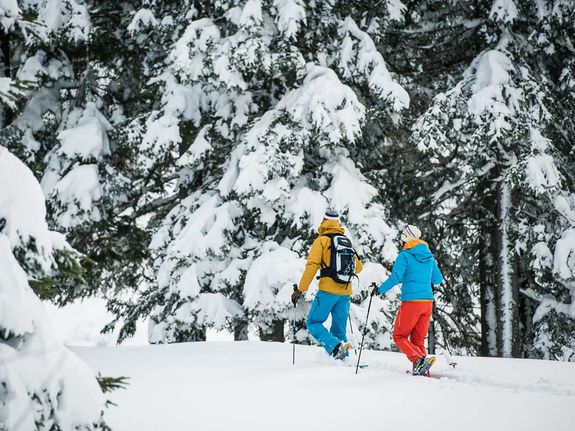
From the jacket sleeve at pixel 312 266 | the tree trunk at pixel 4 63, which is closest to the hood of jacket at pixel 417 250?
the jacket sleeve at pixel 312 266

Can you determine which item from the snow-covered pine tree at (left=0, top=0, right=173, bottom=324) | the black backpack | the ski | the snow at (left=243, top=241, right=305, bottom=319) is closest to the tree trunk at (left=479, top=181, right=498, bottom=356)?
the snow at (left=243, top=241, right=305, bottom=319)

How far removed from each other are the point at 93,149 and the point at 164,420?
7.36 metres

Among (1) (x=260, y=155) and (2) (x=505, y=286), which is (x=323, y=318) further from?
(2) (x=505, y=286)

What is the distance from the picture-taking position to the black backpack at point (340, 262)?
706 cm

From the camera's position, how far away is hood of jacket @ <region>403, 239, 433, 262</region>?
21.8ft

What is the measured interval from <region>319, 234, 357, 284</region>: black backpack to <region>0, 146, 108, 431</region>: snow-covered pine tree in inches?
188

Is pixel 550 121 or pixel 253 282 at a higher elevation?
pixel 550 121

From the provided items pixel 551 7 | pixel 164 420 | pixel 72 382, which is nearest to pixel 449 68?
pixel 551 7

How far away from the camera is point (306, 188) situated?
33.2ft

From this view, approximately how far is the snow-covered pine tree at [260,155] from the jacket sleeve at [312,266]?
7.35ft

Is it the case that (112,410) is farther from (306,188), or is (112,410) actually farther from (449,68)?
(449,68)

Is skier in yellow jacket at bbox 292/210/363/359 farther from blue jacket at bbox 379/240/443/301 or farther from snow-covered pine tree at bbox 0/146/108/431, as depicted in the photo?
snow-covered pine tree at bbox 0/146/108/431

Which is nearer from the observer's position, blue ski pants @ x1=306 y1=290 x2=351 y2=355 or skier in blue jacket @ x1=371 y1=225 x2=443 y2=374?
skier in blue jacket @ x1=371 y1=225 x2=443 y2=374

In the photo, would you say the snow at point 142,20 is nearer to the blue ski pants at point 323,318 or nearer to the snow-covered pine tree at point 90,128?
the snow-covered pine tree at point 90,128
